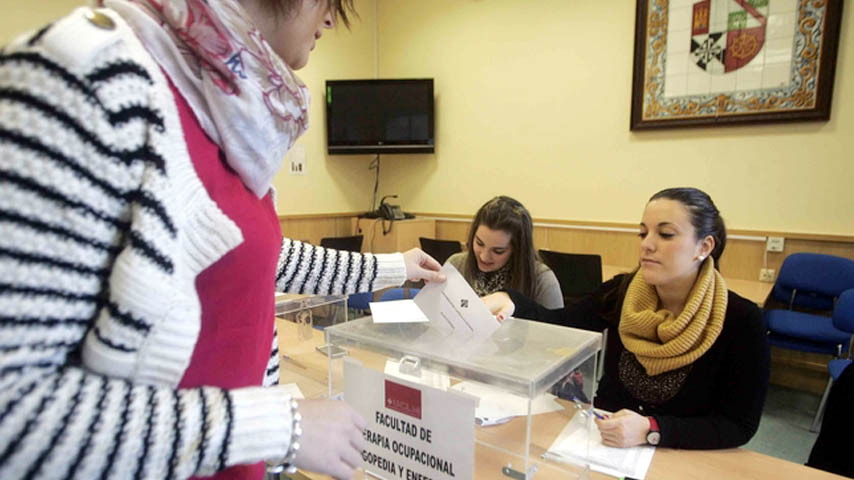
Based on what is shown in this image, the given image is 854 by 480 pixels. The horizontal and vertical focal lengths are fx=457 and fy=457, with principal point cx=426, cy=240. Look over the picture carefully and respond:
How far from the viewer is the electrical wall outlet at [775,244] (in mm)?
3088

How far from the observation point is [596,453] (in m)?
1.03

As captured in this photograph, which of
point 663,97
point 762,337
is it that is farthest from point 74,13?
point 663,97

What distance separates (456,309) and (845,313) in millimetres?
2625

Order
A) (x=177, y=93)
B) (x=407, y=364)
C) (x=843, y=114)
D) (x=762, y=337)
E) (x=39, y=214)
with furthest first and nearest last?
(x=843, y=114), (x=762, y=337), (x=407, y=364), (x=177, y=93), (x=39, y=214)

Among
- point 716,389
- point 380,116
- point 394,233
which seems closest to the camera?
point 716,389

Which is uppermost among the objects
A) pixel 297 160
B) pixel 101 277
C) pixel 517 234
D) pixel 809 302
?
pixel 297 160

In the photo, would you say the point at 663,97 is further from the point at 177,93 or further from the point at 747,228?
the point at 177,93

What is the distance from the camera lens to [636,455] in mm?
1046

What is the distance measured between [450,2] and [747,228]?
3.35 m

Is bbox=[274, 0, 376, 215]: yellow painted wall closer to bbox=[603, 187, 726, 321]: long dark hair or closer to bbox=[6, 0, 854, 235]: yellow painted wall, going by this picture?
bbox=[6, 0, 854, 235]: yellow painted wall

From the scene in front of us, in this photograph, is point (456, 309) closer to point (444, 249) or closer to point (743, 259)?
point (444, 249)

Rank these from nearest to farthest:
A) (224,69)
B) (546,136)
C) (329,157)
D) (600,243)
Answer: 1. (224,69)
2. (600,243)
3. (546,136)
4. (329,157)

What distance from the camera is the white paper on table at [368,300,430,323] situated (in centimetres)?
97

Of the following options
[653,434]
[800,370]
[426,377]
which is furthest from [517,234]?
[800,370]
